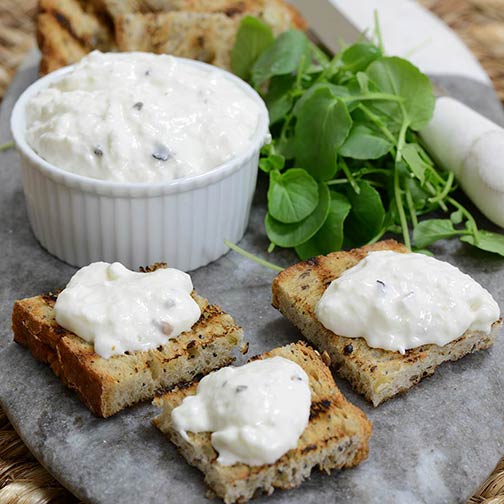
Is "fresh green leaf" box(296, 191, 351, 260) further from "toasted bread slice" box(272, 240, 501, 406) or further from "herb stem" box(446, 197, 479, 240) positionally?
"herb stem" box(446, 197, 479, 240)

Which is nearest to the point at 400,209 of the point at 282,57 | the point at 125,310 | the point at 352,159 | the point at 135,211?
the point at 352,159

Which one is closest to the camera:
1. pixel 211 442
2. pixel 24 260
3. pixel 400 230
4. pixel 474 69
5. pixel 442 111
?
pixel 211 442

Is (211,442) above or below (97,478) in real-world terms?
above

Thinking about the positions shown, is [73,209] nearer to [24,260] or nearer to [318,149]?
[24,260]

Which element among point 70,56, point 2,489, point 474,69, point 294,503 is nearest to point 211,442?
point 294,503

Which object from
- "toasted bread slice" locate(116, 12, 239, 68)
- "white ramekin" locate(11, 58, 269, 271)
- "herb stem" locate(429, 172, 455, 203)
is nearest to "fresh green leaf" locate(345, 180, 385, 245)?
"herb stem" locate(429, 172, 455, 203)
